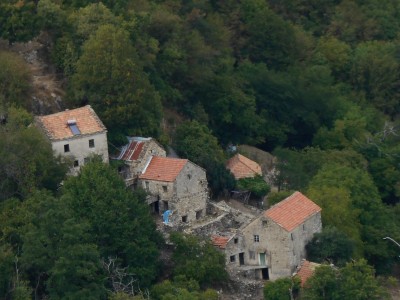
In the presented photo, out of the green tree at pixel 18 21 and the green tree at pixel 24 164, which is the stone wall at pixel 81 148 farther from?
the green tree at pixel 18 21

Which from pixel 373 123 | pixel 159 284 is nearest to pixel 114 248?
pixel 159 284

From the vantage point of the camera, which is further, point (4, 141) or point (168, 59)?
point (168, 59)

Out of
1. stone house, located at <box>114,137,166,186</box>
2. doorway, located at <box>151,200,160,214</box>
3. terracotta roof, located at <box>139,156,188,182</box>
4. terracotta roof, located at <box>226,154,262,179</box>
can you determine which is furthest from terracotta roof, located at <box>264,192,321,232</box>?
stone house, located at <box>114,137,166,186</box>

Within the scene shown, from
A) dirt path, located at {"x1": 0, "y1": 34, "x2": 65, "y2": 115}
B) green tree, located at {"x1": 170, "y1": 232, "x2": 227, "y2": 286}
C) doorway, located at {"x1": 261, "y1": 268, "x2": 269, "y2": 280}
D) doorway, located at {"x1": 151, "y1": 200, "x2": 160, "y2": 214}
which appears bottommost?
doorway, located at {"x1": 261, "y1": 268, "x2": 269, "y2": 280}

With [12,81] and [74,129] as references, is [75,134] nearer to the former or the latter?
[74,129]

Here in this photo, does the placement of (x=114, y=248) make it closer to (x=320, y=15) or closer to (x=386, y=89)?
(x=386, y=89)

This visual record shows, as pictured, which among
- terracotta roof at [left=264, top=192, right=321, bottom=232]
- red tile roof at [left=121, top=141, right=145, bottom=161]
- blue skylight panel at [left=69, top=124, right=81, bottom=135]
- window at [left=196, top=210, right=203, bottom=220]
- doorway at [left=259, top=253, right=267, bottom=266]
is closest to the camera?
terracotta roof at [left=264, top=192, right=321, bottom=232]

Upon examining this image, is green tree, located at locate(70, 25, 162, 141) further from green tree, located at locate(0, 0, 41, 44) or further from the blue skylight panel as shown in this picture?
green tree, located at locate(0, 0, 41, 44)
